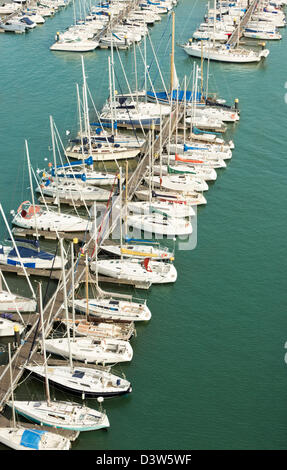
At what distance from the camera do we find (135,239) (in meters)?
71.6

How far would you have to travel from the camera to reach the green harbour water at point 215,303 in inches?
2040

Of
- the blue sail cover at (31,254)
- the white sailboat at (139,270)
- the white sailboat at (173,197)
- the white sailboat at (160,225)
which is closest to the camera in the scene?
the white sailboat at (139,270)

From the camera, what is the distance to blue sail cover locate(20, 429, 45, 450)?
48250 mm

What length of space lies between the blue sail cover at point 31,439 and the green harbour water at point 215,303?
9.52 ft

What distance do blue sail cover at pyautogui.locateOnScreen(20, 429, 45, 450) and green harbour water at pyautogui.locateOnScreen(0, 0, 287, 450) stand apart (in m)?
2.90

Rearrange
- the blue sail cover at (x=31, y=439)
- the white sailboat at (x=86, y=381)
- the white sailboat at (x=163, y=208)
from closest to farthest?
1. the blue sail cover at (x=31, y=439)
2. the white sailboat at (x=86, y=381)
3. the white sailboat at (x=163, y=208)

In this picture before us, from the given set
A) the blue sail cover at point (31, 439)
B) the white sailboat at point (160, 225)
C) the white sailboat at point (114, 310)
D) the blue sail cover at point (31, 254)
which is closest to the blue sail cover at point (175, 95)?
the white sailboat at point (160, 225)

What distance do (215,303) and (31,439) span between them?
74.9 ft

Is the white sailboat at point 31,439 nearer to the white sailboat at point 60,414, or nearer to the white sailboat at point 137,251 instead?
the white sailboat at point 60,414

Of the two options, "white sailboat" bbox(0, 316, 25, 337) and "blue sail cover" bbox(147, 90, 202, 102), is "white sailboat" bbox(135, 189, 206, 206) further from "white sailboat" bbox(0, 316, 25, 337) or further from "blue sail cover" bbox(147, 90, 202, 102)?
"white sailboat" bbox(0, 316, 25, 337)

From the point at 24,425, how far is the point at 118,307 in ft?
47.6

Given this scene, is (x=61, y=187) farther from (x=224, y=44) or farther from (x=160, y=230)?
(x=224, y=44)

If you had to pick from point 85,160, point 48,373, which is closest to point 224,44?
point 85,160
